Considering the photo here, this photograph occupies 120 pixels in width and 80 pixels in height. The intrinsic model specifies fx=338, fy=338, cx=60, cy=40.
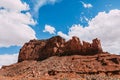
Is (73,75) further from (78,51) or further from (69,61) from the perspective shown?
(78,51)

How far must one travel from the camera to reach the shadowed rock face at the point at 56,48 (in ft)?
428

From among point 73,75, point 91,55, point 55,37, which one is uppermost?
point 55,37

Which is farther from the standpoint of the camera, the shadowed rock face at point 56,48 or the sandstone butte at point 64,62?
the shadowed rock face at point 56,48

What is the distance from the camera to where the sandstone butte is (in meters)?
107

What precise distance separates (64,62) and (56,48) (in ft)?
56.4

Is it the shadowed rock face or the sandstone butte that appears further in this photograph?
the shadowed rock face

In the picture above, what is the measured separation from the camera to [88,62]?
117 metres

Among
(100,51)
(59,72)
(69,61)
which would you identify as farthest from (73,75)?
(100,51)

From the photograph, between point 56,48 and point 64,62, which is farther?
point 56,48

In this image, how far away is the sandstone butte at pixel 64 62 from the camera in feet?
352

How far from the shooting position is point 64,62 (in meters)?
122

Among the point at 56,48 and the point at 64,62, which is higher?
the point at 56,48

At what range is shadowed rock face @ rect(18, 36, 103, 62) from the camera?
428 feet

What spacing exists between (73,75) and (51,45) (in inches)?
1493
